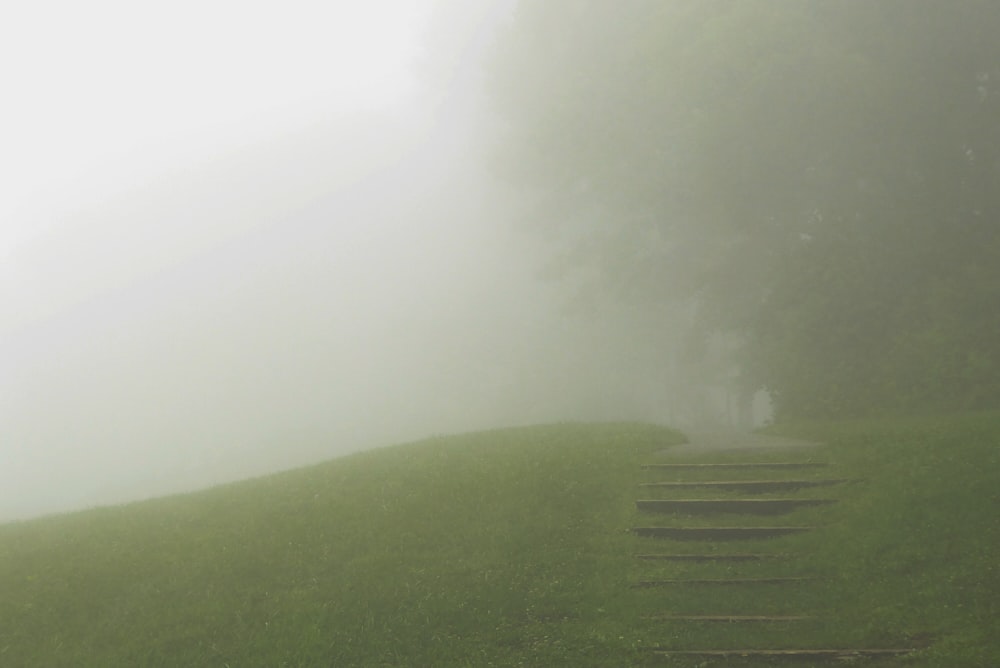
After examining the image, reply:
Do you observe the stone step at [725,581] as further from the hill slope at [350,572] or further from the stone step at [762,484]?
the stone step at [762,484]

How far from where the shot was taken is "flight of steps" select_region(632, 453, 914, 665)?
11.3 meters

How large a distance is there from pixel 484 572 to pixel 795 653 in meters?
5.65

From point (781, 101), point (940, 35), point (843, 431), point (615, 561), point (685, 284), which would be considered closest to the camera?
point (615, 561)

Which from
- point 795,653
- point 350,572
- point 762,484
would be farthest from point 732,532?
point 350,572

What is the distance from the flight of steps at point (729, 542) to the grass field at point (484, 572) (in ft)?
0.43

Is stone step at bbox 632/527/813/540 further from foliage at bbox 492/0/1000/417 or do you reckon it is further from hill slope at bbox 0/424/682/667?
foliage at bbox 492/0/1000/417

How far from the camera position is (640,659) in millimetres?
11188

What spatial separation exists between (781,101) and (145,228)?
7972 cm

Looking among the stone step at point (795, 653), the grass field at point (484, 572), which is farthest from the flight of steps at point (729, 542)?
the grass field at point (484, 572)

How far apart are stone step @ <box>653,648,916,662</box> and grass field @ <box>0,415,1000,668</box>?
0.96 ft

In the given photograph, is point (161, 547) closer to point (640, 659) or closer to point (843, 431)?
point (640, 659)

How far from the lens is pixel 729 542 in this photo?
50.3ft

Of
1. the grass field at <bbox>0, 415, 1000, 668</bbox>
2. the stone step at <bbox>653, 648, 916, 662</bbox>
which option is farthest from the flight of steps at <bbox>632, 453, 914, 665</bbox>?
the grass field at <bbox>0, 415, 1000, 668</bbox>

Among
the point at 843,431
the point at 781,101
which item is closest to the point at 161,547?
the point at 843,431
